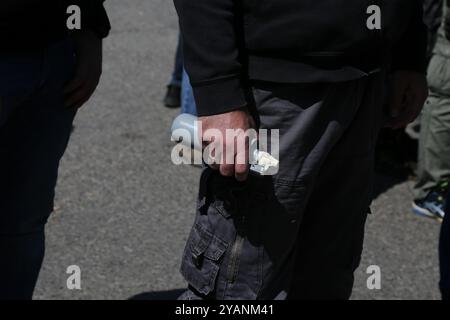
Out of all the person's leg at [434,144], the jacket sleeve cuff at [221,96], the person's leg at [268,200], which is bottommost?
the person's leg at [434,144]

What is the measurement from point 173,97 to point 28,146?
2852 mm

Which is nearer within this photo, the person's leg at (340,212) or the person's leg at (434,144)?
the person's leg at (340,212)

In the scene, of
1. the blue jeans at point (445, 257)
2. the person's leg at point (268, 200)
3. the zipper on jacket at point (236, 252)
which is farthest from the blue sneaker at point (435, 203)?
the zipper on jacket at point (236, 252)

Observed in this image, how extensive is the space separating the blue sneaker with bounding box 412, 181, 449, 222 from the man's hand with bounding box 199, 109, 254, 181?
7.21 feet

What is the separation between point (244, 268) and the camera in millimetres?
2160

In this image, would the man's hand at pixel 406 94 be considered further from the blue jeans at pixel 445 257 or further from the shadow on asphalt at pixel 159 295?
the shadow on asphalt at pixel 159 295

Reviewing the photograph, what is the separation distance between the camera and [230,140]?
1980 mm

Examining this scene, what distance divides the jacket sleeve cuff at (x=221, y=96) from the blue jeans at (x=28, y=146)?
1.67 ft

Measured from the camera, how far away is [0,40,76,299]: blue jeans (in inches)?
86.4

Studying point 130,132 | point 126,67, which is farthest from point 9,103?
point 126,67

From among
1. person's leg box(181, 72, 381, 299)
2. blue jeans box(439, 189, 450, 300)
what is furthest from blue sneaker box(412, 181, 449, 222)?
person's leg box(181, 72, 381, 299)

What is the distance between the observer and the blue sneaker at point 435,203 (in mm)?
3977
